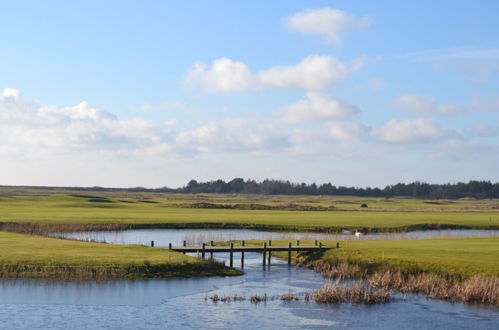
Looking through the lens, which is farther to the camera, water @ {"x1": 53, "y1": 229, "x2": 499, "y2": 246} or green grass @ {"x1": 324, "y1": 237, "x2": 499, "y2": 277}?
water @ {"x1": 53, "y1": 229, "x2": 499, "y2": 246}

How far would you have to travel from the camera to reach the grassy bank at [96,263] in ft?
159

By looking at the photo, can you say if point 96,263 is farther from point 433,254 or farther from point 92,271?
point 433,254

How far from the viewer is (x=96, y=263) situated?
5059 centimetres

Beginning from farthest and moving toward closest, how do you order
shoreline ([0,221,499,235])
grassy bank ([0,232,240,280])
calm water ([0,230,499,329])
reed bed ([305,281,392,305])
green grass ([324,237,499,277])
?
shoreline ([0,221,499,235]) → green grass ([324,237,499,277]) → grassy bank ([0,232,240,280]) → reed bed ([305,281,392,305]) → calm water ([0,230,499,329])

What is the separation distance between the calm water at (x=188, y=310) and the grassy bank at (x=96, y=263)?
183 centimetres

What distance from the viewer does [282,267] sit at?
60438 mm

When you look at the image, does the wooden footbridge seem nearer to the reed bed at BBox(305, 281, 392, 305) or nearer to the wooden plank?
the wooden plank

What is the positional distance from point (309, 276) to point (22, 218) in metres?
55.9

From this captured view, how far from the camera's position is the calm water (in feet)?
121

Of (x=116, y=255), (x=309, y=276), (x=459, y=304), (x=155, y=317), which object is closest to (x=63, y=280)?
(x=116, y=255)

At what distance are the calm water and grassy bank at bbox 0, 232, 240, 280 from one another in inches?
72.1

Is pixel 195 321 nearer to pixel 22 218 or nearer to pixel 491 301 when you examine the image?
pixel 491 301

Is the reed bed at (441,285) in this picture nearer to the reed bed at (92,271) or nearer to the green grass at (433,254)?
the green grass at (433,254)

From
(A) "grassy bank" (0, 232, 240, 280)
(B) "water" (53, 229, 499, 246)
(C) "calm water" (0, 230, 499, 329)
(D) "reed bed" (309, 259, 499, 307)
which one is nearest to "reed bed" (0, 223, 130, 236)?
(B) "water" (53, 229, 499, 246)
